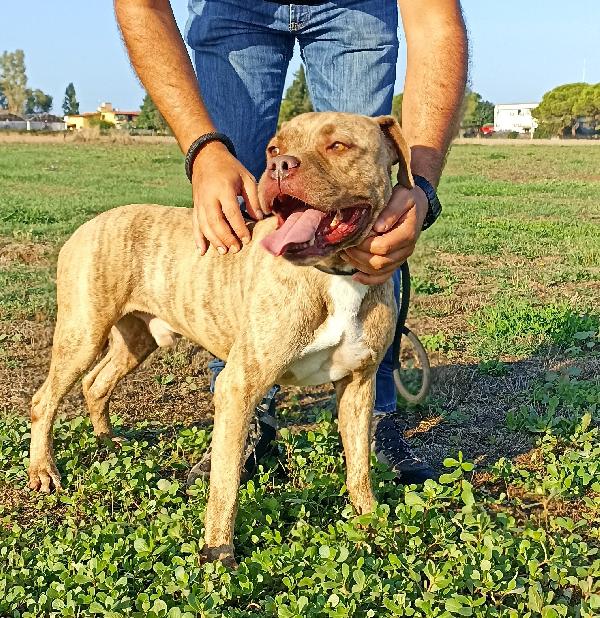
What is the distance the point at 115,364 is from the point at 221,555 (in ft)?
5.66

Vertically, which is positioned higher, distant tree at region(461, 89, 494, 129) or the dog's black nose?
distant tree at region(461, 89, 494, 129)

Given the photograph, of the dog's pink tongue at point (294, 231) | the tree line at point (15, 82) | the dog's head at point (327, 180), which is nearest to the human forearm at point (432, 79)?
the dog's head at point (327, 180)

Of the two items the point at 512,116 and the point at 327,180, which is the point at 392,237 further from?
the point at 512,116

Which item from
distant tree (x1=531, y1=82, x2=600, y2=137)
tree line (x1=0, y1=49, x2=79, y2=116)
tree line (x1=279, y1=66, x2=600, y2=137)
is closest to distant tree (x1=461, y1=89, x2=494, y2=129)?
tree line (x1=279, y1=66, x2=600, y2=137)

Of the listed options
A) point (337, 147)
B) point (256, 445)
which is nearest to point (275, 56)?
point (337, 147)

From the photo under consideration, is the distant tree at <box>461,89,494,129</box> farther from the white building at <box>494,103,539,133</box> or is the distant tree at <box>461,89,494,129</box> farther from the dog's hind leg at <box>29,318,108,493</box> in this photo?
the dog's hind leg at <box>29,318,108,493</box>

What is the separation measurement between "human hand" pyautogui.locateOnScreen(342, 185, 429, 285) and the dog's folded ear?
94 millimetres

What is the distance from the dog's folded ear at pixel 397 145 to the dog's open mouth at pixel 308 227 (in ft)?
0.94

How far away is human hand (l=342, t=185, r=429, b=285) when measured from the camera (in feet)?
9.64

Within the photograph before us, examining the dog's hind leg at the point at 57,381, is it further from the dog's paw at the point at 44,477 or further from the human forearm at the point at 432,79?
the human forearm at the point at 432,79

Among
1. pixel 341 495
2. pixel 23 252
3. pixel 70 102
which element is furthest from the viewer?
pixel 70 102

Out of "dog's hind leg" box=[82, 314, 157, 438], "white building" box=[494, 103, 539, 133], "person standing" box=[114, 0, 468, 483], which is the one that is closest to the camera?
"person standing" box=[114, 0, 468, 483]

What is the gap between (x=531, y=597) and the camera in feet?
9.26

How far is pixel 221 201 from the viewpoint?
2900 millimetres
